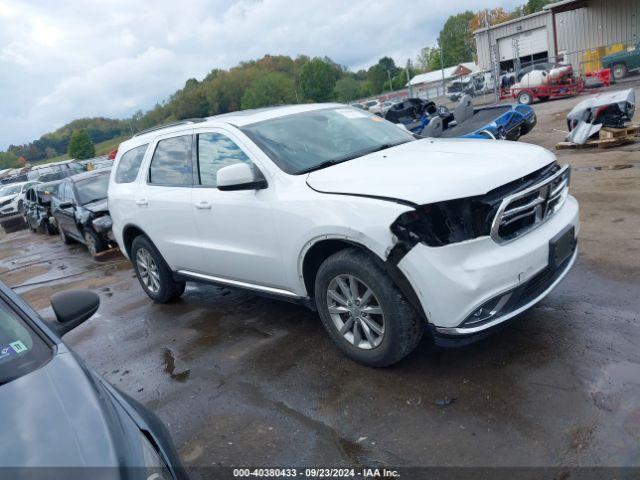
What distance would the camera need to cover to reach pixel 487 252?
3.12 metres

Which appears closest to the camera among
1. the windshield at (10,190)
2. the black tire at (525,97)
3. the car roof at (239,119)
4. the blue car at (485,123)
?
the car roof at (239,119)

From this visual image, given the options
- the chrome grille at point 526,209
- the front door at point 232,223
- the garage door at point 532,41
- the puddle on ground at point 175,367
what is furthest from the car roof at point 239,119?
the garage door at point 532,41

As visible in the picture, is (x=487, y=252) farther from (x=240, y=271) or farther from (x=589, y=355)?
(x=240, y=271)

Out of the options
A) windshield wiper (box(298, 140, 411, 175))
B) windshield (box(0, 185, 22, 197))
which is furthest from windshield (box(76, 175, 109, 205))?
windshield (box(0, 185, 22, 197))

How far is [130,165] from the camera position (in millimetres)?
5969

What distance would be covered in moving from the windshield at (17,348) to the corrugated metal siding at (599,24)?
4085 centimetres

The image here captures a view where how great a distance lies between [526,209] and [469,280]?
0.70m

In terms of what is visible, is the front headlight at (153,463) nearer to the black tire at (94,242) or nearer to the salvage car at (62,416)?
the salvage car at (62,416)

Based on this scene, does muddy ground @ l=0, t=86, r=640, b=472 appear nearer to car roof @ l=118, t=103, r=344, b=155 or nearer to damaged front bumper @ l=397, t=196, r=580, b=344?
damaged front bumper @ l=397, t=196, r=580, b=344

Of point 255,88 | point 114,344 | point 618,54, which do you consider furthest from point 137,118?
point 114,344

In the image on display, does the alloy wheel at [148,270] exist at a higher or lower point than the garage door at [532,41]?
lower

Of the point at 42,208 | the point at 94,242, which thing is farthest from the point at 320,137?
the point at 42,208

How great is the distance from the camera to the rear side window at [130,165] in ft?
19.0

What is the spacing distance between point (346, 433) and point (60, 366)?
5.47 feet
